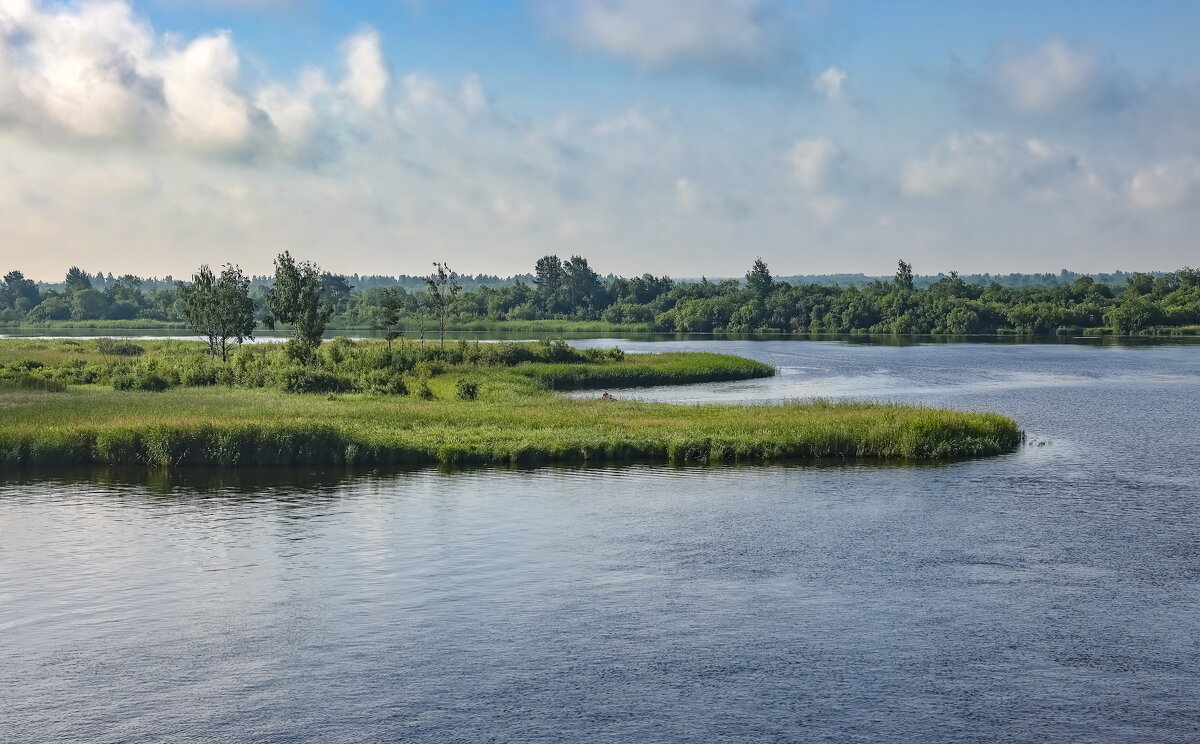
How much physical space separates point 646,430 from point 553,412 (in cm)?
985

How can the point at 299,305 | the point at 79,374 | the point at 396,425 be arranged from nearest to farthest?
the point at 396,425 → the point at 79,374 → the point at 299,305

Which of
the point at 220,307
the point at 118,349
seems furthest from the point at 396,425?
the point at 118,349

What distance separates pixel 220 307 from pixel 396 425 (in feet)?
198

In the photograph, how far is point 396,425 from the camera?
60812 mm

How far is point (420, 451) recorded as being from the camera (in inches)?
2164

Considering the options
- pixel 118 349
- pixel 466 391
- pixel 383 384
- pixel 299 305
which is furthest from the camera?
pixel 118 349

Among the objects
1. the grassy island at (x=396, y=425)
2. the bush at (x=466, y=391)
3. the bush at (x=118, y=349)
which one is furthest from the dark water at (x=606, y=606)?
the bush at (x=118, y=349)

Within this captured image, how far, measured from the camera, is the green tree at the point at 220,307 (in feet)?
373

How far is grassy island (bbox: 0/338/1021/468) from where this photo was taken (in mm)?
54312

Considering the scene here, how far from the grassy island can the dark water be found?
142 inches

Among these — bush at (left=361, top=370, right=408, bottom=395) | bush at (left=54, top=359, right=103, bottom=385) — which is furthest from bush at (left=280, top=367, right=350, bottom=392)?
bush at (left=54, top=359, right=103, bottom=385)

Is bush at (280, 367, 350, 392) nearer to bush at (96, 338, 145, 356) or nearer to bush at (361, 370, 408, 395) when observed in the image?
bush at (361, 370, 408, 395)

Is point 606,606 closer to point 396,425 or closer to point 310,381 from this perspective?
point 396,425

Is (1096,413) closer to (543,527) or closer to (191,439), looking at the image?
(543,527)
